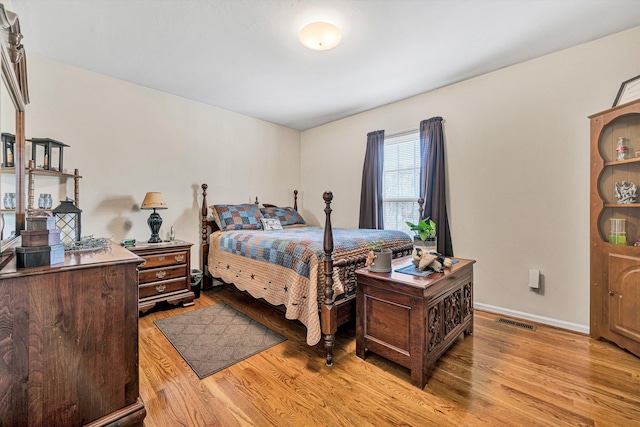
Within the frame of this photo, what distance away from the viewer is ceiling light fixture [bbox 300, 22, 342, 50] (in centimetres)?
205

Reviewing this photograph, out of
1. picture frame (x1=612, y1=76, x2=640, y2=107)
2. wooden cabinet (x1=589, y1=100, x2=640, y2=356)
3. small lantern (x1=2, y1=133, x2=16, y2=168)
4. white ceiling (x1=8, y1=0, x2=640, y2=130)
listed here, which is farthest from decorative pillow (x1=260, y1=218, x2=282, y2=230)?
picture frame (x1=612, y1=76, x2=640, y2=107)

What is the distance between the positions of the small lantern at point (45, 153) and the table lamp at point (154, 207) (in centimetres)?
75

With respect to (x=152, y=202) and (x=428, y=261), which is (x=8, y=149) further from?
(x=428, y=261)

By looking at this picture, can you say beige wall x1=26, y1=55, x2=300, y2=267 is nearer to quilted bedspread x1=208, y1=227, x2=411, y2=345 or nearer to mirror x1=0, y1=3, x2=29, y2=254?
quilted bedspread x1=208, y1=227, x2=411, y2=345

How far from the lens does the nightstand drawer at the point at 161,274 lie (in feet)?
9.00

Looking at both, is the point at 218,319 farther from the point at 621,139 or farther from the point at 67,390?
the point at 621,139

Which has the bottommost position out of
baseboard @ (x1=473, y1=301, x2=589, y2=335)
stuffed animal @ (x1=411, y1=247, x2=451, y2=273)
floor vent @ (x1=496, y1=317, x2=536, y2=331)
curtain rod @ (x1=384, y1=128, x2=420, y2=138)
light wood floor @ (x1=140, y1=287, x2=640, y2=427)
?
light wood floor @ (x1=140, y1=287, x2=640, y2=427)

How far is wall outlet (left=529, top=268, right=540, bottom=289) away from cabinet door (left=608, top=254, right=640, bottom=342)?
1.60 ft

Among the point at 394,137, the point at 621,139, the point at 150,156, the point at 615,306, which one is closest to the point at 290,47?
the point at 394,137

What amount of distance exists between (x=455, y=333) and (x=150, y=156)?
368cm

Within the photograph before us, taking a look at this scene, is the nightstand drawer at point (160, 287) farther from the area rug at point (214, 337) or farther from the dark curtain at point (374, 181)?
the dark curtain at point (374, 181)

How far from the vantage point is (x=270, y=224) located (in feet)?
12.3

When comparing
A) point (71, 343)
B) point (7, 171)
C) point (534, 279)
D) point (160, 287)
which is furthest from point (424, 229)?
point (160, 287)

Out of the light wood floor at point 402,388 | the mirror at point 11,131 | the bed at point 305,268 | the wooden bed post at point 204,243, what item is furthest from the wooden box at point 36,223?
the wooden bed post at point 204,243
